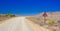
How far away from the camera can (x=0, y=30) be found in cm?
1046

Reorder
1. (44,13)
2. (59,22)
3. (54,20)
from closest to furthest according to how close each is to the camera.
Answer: (44,13)
(59,22)
(54,20)

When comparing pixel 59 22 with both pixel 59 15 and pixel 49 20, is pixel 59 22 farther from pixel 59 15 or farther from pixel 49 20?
pixel 49 20

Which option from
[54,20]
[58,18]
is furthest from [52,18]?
[58,18]

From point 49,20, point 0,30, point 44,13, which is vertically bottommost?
point 0,30

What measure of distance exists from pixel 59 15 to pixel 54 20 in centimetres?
156

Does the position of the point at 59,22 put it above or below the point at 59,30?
above

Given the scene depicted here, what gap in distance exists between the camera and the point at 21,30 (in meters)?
10.7

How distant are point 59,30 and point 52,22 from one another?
16.3 feet

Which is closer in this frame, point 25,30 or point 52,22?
point 25,30

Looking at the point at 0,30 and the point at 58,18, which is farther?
the point at 58,18

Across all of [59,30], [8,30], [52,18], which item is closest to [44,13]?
[59,30]

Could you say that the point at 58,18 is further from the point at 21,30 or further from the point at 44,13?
the point at 21,30

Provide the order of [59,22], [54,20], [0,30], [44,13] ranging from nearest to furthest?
1. [0,30]
2. [44,13]
3. [59,22]
4. [54,20]

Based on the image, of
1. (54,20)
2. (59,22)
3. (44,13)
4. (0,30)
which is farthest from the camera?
(54,20)
